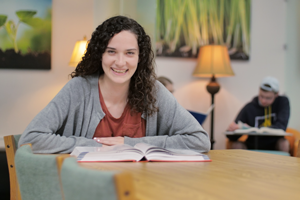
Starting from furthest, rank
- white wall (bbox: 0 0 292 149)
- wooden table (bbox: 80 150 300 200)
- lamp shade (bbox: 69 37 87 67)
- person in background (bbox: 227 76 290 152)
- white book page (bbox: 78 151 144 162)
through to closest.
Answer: white wall (bbox: 0 0 292 149) → person in background (bbox: 227 76 290 152) → lamp shade (bbox: 69 37 87 67) → white book page (bbox: 78 151 144 162) → wooden table (bbox: 80 150 300 200)

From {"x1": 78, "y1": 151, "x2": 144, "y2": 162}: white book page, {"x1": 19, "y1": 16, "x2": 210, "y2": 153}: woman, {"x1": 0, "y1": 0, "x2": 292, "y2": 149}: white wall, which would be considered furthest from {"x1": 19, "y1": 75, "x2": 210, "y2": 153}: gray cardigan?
{"x1": 0, "y1": 0, "x2": 292, "y2": 149}: white wall

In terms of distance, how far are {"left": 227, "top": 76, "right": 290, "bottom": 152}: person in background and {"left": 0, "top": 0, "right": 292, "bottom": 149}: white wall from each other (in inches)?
27.1

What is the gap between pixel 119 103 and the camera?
5.59ft

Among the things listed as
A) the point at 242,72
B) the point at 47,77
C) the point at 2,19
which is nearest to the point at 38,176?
the point at 47,77

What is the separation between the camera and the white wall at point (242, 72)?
4.16m

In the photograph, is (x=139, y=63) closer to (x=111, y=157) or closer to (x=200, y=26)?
(x=111, y=157)

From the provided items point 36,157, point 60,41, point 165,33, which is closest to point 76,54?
point 60,41

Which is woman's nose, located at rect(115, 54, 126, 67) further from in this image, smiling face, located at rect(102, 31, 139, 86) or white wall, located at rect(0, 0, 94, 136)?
white wall, located at rect(0, 0, 94, 136)

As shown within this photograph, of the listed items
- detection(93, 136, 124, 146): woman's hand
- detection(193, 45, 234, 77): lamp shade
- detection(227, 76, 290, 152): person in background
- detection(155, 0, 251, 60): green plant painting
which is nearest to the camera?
detection(93, 136, 124, 146): woman's hand

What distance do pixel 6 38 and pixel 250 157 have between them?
3026 millimetres

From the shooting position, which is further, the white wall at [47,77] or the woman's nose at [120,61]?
the white wall at [47,77]

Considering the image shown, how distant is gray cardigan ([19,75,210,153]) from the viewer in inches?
52.5

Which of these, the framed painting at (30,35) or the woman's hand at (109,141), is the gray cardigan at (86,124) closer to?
the woman's hand at (109,141)

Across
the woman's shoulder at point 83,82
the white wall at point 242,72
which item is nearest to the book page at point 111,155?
the woman's shoulder at point 83,82
